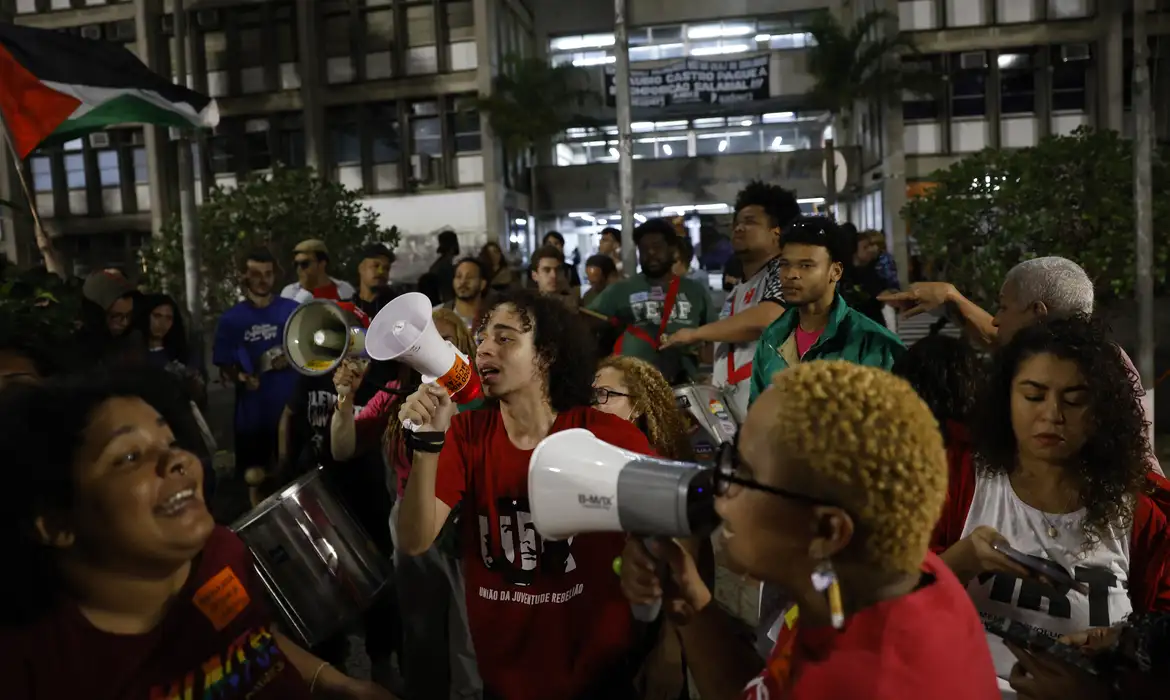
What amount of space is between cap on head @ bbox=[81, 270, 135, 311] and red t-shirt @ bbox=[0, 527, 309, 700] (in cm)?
478

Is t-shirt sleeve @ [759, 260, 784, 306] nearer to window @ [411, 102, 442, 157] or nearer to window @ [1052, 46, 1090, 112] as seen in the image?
window @ [411, 102, 442, 157]

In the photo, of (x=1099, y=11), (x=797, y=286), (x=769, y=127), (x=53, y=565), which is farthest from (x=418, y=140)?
(x=53, y=565)

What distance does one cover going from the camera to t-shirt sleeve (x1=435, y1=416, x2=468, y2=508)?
2686 mm

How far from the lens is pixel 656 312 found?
6.08m

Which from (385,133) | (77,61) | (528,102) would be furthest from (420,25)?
(77,61)

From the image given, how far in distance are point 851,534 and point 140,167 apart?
29693mm

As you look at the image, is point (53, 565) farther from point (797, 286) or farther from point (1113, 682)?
point (797, 286)

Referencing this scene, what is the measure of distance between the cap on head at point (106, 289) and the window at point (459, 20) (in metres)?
20.0

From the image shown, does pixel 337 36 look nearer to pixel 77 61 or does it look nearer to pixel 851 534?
pixel 77 61

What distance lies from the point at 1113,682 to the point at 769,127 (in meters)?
27.1

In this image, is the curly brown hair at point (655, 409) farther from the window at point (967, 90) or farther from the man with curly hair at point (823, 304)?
the window at point (967, 90)

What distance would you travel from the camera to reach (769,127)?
2738 cm

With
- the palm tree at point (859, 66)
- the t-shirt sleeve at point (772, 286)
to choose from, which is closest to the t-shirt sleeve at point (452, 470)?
the t-shirt sleeve at point (772, 286)

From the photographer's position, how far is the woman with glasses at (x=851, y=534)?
4.62 feet
